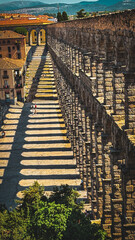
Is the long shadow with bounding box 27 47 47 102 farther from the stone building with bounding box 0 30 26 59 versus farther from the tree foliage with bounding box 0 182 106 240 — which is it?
the tree foliage with bounding box 0 182 106 240

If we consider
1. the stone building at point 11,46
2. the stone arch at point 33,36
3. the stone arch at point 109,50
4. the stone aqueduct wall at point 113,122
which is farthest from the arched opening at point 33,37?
the stone arch at point 109,50

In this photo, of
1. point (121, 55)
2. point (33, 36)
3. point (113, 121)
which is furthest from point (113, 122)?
point (33, 36)

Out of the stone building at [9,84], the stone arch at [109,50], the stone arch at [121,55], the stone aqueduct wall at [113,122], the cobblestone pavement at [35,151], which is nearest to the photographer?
the stone aqueduct wall at [113,122]

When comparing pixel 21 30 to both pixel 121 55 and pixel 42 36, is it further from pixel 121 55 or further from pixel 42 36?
pixel 121 55

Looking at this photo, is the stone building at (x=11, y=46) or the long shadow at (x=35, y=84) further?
the stone building at (x=11, y=46)

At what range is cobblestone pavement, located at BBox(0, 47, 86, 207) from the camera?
97.4 ft

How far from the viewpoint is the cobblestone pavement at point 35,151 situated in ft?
97.4

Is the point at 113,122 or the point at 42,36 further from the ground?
the point at 42,36

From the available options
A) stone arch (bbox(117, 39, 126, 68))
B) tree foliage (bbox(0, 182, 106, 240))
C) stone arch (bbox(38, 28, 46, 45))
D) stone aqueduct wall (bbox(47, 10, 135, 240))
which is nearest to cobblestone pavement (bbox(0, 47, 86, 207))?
stone aqueduct wall (bbox(47, 10, 135, 240))

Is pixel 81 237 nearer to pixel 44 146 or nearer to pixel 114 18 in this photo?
pixel 114 18

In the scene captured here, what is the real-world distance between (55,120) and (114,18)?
31.9m

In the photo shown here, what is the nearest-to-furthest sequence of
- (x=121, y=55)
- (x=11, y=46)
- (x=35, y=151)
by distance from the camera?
(x=121, y=55)
(x=35, y=151)
(x=11, y=46)

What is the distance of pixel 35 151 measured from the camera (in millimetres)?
36625

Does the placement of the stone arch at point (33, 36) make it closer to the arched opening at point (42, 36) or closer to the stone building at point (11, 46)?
the arched opening at point (42, 36)
